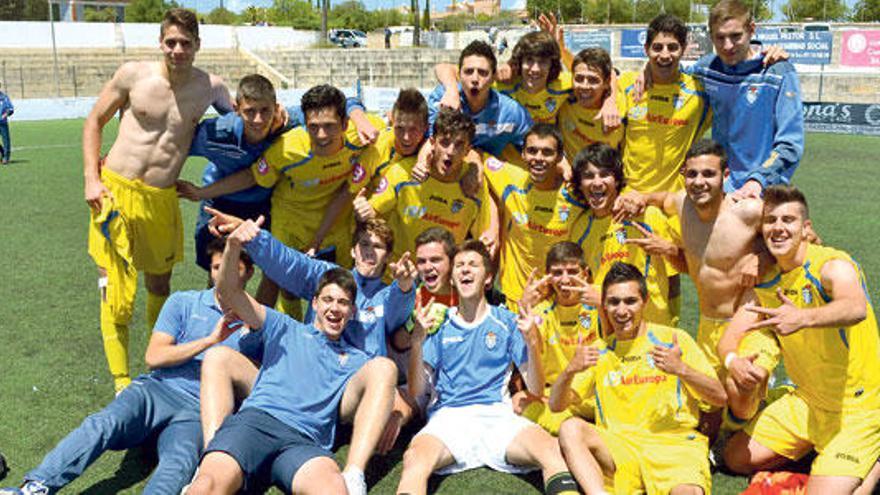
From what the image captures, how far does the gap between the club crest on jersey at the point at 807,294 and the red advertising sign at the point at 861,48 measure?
114 ft

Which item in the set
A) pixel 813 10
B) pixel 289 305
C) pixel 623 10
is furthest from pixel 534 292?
pixel 623 10

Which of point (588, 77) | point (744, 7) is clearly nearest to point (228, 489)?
point (588, 77)

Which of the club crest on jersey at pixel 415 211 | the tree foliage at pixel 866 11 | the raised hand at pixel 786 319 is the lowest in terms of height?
the raised hand at pixel 786 319

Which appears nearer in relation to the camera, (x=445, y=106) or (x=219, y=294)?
(x=219, y=294)

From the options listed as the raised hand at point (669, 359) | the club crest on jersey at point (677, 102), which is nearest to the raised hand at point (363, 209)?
the raised hand at point (669, 359)

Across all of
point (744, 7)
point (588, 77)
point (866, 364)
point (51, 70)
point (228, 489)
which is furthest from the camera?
point (51, 70)

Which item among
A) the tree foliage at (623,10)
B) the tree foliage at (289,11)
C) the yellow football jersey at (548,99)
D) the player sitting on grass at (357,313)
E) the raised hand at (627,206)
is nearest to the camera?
the player sitting on grass at (357,313)

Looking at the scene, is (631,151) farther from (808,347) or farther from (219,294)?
(219,294)

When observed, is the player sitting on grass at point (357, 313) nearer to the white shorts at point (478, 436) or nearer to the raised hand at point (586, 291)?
the white shorts at point (478, 436)

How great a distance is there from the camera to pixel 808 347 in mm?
4207

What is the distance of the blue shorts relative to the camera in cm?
390

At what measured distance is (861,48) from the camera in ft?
113

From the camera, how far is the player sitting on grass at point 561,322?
4.68m

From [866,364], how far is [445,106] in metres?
3.13
